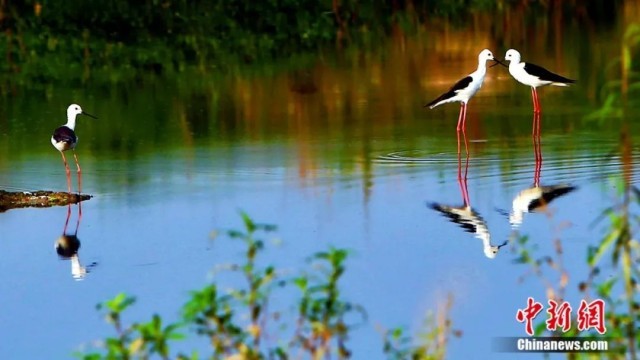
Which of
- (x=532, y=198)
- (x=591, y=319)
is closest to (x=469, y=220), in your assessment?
(x=532, y=198)

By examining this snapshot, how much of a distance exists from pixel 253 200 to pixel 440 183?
147 cm

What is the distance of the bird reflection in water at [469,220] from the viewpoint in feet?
31.1

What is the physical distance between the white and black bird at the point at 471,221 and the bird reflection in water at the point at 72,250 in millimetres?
2351

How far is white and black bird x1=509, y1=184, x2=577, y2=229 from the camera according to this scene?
10477 mm

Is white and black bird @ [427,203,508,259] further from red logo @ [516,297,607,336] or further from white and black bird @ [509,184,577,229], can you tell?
red logo @ [516,297,607,336]

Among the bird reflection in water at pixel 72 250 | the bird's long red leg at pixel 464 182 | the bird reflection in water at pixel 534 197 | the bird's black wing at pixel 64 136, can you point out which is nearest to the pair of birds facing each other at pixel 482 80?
the bird's long red leg at pixel 464 182

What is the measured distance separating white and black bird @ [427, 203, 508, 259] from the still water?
0.05m

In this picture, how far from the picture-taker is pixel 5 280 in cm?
917

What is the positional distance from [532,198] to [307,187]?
1677mm

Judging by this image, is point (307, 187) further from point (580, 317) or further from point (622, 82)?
point (622, 82)

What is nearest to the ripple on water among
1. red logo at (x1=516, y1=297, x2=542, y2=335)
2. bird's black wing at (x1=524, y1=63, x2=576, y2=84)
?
bird's black wing at (x1=524, y1=63, x2=576, y2=84)

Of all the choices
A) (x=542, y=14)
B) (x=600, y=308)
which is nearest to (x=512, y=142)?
(x=600, y=308)

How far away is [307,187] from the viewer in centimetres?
1166

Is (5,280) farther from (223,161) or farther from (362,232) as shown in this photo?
(223,161)
